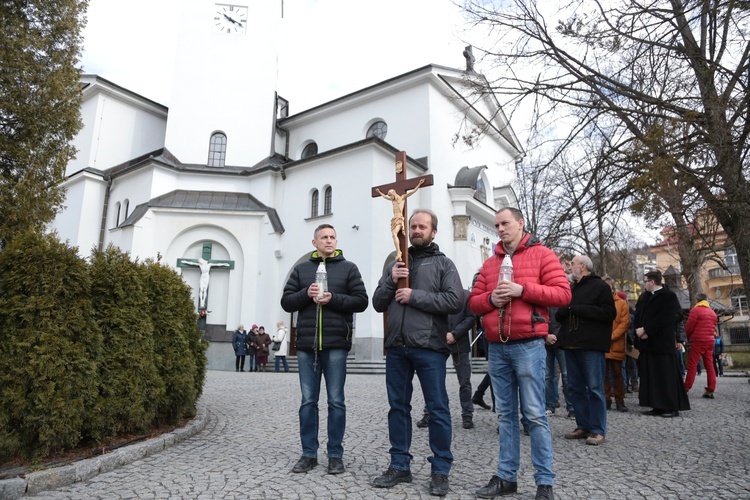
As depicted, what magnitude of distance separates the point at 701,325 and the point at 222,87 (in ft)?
73.9

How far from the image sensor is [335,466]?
4.16 metres

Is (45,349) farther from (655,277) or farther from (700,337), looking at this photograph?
(700,337)

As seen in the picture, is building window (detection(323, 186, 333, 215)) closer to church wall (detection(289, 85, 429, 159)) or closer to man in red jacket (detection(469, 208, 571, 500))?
church wall (detection(289, 85, 429, 159))

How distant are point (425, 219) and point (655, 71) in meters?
5.28

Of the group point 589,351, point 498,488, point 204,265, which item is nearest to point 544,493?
point 498,488

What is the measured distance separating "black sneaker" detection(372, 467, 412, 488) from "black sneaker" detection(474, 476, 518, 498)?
1.78 ft

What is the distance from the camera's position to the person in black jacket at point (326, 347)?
4.27 metres

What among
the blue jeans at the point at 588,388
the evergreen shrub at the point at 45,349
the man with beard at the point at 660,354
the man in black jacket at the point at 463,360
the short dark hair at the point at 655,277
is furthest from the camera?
the short dark hair at the point at 655,277

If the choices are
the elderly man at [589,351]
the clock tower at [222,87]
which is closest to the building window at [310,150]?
the clock tower at [222,87]

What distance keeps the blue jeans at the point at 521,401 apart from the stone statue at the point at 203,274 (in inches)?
737

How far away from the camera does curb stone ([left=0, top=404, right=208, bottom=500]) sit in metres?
3.71

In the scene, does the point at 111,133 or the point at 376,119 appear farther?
the point at 111,133

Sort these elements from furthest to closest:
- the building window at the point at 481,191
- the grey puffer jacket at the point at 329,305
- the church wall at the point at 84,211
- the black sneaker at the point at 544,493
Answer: the building window at the point at 481,191
the church wall at the point at 84,211
the grey puffer jacket at the point at 329,305
the black sneaker at the point at 544,493

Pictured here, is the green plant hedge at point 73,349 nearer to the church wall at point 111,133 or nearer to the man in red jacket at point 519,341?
the man in red jacket at point 519,341
